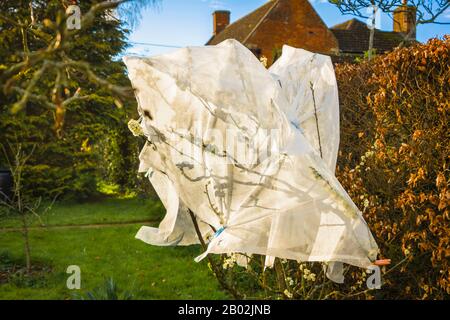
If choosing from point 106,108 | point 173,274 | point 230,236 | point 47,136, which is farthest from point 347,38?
point 230,236

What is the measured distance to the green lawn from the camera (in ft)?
17.1

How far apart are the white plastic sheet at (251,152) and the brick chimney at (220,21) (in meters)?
24.8

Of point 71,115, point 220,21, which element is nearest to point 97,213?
point 71,115

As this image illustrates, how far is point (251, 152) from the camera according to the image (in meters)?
3.68

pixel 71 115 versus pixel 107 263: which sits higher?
pixel 71 115

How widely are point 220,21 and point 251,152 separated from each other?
2619 cm

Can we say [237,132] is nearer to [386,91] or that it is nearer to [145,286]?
[386,91]

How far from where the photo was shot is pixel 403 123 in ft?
13.8

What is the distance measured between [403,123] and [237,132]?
1581mm

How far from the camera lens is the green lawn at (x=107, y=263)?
521 centimetres
